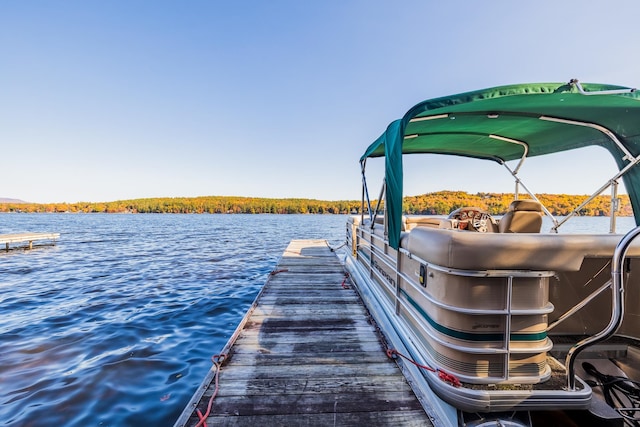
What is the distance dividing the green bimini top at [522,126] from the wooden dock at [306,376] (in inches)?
49.5

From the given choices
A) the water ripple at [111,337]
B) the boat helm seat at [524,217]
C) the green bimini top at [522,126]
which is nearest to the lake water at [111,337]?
the water ripple at [111,337]

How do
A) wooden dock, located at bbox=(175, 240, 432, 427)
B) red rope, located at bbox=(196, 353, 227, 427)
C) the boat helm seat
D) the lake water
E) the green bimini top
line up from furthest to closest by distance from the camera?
the boat helm seat < the lake water < the green bimini top < wooden dock, located at bbox=(175, 240, 432, 427) < red rope, located at bbox=(196, 353, 227, 427)

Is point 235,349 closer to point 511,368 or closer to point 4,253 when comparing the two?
Result: point 511,368

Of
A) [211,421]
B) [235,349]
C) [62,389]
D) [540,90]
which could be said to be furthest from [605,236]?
[62,389]

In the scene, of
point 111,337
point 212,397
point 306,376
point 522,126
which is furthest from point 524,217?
point 111,337

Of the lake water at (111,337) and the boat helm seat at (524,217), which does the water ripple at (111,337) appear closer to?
the lake water at (111,337)

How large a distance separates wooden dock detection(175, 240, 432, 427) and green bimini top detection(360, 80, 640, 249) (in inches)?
49.5

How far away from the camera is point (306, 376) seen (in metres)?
2.52

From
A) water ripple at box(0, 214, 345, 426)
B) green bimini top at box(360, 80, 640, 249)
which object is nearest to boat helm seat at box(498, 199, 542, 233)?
green bimini top at box(360, 80, 640, 249)

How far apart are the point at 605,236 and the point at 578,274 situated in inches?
21.5

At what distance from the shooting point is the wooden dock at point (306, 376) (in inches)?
79.7

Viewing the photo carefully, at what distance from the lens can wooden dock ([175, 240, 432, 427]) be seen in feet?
6.64

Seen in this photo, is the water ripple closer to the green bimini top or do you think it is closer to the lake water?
the lake water

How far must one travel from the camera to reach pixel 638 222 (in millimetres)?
3826
